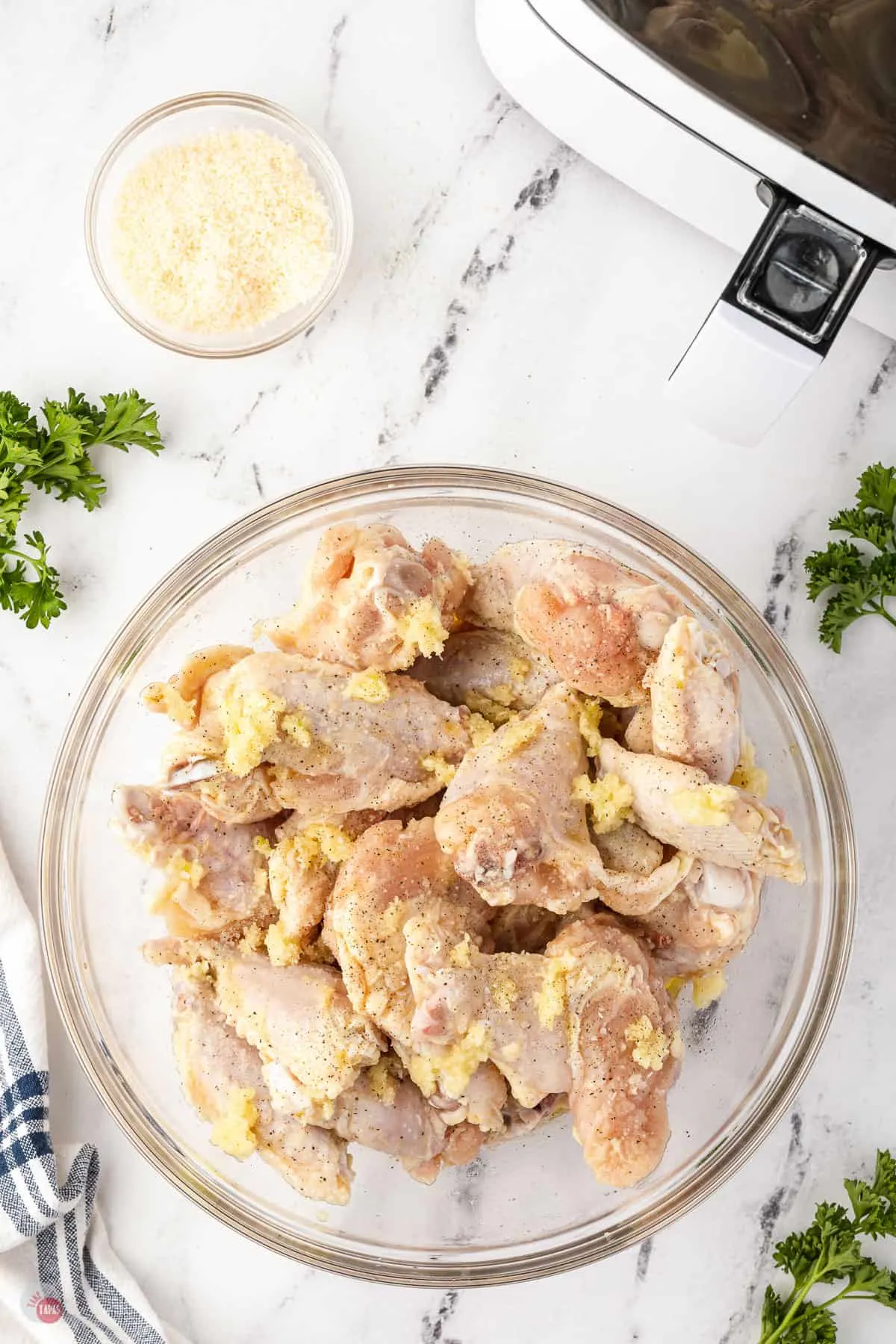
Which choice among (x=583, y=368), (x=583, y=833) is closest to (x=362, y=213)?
(x=583, y=368)

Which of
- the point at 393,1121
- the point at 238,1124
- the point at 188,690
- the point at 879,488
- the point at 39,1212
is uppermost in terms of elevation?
the point at 879,488

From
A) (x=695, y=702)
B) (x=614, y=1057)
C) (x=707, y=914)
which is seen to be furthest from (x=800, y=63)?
(x=614, y=1057)

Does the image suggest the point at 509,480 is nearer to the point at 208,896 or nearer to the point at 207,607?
the point at 207,607

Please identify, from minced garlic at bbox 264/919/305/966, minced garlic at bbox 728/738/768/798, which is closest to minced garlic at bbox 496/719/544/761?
minced garlic at bbox 728/738/768/798

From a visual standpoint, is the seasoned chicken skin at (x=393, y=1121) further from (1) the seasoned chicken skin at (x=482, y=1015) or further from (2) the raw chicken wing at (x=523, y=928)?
(2) the raw chicken wing at (x=523, y=928)

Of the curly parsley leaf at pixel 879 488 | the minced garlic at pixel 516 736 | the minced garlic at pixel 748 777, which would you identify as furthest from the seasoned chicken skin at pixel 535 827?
the curly parsley leaf at pixel 879 488

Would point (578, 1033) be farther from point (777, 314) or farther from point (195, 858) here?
point (777, 314)
